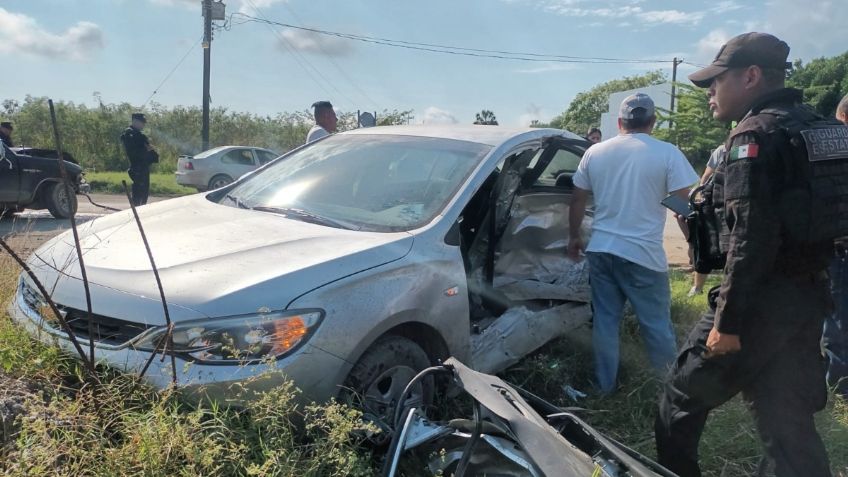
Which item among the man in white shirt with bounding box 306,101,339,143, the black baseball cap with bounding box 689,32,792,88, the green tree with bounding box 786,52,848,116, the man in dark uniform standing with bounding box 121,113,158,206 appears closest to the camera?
the black baseball cap with bounding box 689,32,792,88

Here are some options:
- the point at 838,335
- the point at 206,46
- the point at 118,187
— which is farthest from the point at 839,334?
the point at 206,46

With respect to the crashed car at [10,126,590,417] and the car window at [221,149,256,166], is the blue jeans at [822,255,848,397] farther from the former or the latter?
the car window at [221,149,256,166]

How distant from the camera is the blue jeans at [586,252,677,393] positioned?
342cm

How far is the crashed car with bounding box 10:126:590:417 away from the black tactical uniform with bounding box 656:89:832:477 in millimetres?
1176

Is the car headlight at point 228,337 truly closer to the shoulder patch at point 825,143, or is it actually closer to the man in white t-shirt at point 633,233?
the shoulder patch at point 825,143

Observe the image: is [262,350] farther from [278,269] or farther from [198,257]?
[198,257]

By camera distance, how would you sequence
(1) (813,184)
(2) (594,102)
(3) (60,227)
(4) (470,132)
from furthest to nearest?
1. (2) (594,102)
2. (3) (60,227)
3. (4) (470,132)
4. (1) (813,184)

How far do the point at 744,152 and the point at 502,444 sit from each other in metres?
1.26

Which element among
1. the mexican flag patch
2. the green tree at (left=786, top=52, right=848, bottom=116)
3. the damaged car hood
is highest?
the green tree at (left=786, top=52, right=848, bottom=116)

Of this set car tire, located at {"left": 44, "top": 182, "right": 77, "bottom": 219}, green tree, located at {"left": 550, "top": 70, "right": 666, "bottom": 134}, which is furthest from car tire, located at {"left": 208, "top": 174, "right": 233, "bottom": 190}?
green tree, located at {"left": 550, "top": 70, "right": 666, "bottom": 134}

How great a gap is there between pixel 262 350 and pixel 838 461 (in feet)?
9.45

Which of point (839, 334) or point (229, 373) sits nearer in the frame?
point (229, 373)

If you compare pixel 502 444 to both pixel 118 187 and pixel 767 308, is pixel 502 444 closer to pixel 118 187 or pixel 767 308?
pixel 767 308

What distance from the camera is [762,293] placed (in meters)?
2.12
